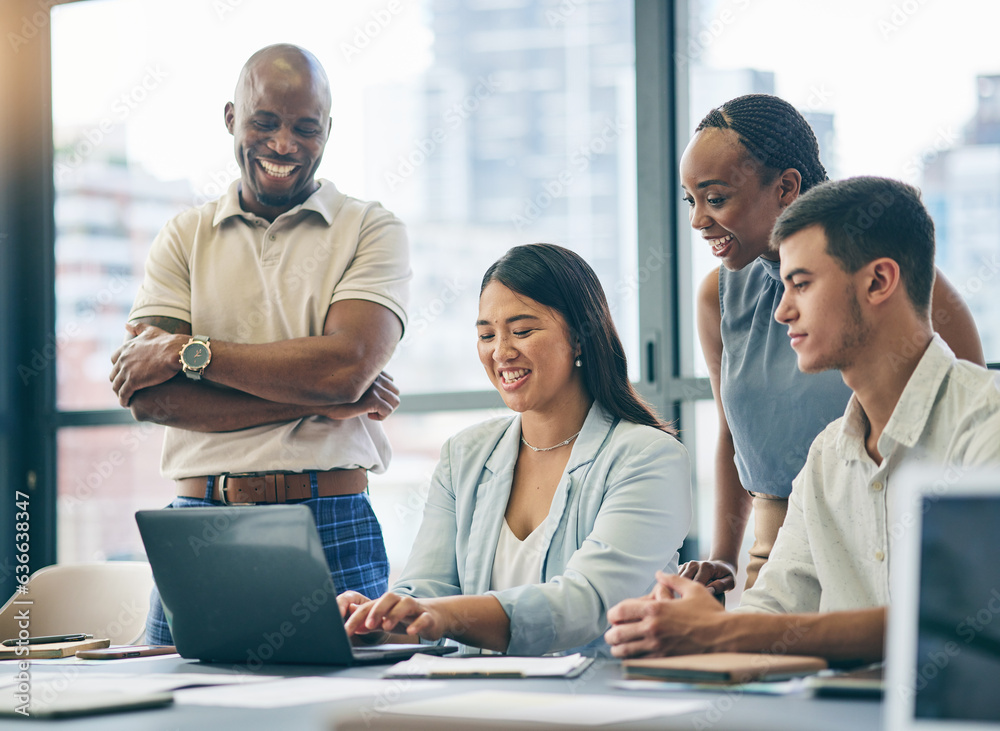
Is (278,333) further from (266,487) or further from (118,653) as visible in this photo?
(118,653)

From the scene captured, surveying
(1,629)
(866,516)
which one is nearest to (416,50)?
(1,629)

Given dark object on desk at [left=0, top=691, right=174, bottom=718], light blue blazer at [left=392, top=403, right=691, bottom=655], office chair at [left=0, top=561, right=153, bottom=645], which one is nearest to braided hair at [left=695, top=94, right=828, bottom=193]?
light blue blazer at [left=392, top=403, right=691, bottom=655]

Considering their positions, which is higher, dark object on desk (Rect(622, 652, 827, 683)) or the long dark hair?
the long dark hair

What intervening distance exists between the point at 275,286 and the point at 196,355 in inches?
10.1

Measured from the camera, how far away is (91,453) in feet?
13.9

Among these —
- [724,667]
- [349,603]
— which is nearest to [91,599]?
[349,603]

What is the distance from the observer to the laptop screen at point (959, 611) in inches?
31.9

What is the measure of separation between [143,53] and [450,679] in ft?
12.2

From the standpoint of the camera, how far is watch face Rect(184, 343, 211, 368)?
222cm

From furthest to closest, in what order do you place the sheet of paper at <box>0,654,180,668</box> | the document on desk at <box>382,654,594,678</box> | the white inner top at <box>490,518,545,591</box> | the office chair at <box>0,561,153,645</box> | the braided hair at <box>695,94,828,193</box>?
1. the office chair at <box>0,561,153,645</box>
2. the braided hair at <box>695,94,828,193</box>
3. the white inner top at <box>490,518,545,591</box>
4. the sheet of paper at <box>0,654,180,668</box>
5. the document on desk at <box>382,654,594,678</box>

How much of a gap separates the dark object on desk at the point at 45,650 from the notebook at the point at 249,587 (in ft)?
1.12

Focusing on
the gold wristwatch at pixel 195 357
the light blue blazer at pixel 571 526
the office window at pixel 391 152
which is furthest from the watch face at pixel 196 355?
the office window at pixel 391 152

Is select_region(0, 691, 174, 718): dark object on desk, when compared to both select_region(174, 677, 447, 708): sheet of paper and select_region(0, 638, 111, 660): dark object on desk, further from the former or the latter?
select_region(0, 638, 111, 660): dark object on desk

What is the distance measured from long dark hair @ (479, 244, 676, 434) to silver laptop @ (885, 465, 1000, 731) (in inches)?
50.2
